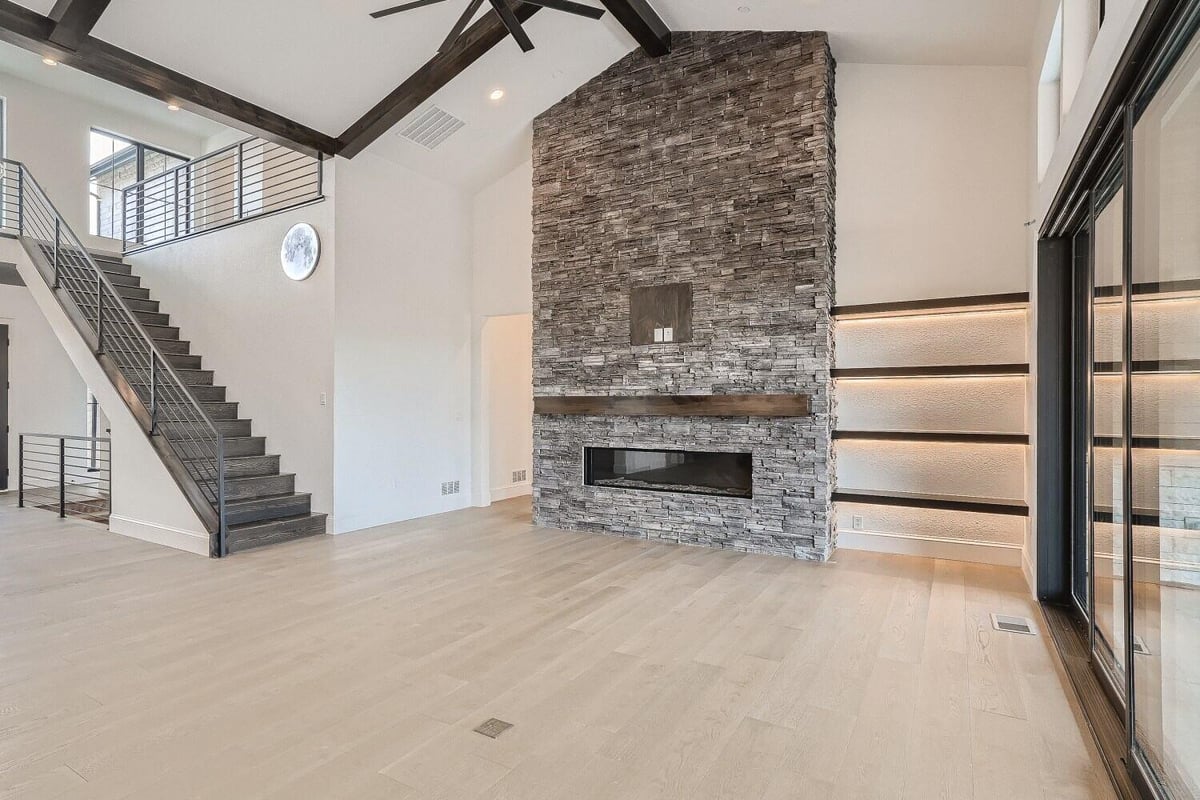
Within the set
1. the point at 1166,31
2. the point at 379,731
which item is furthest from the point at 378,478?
the point at 1166,31

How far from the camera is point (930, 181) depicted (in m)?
5.12

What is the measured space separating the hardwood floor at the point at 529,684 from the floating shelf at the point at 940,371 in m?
1.48

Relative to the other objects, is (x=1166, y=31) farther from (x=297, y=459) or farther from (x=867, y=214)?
(x=297, y=459)

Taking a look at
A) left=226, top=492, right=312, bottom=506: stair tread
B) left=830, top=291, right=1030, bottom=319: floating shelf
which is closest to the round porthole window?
left=226, top=492, right=312, bottom=506: stair tread

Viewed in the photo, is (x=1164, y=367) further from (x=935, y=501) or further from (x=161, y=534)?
(x=161, y=534)

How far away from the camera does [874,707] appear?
2.66 meters

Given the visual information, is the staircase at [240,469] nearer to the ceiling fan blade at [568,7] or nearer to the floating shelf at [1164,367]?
the ceiling fan blade at [568,7]

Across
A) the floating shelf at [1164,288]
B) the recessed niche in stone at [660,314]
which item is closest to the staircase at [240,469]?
the recessed niche in stone at [660,314]

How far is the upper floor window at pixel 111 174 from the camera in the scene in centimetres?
937

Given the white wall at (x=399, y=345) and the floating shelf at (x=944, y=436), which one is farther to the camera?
the white wall at (x=399, y=345)

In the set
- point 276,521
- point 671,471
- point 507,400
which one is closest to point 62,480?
point 276,521

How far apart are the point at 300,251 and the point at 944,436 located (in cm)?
601

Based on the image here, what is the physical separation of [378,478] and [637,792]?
16.3ft

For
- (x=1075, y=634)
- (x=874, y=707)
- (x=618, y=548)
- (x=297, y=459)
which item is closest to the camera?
(x=874, y=707)
